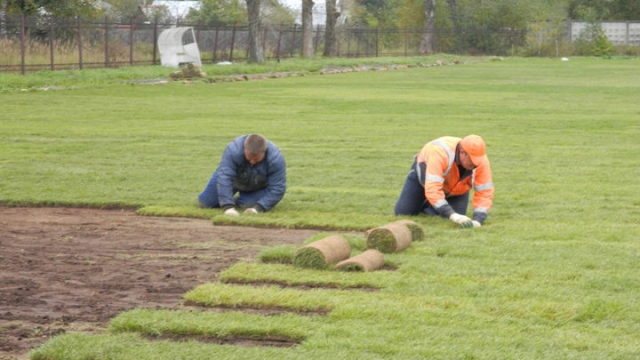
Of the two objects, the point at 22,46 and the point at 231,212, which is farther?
the point at 22,46

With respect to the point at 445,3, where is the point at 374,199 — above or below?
below

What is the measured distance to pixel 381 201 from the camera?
1241cm

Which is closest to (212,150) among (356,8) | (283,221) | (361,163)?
(361,163)

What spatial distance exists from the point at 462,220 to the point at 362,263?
2.49m

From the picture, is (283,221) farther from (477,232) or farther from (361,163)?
(361,163)

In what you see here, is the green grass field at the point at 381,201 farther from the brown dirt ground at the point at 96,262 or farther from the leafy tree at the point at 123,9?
the leafy tree at the point at 123,9

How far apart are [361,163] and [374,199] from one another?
3.26 meters

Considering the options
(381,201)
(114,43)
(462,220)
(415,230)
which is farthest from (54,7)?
(415,230)

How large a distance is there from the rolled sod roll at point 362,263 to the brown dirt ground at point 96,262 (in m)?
0.98

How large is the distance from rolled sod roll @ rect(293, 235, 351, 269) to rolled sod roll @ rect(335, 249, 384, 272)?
0.30ft

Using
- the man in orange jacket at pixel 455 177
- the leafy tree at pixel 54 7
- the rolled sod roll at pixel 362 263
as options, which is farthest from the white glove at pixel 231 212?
the leafy tree at pixel 54 7

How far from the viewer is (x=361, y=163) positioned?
15773 mm

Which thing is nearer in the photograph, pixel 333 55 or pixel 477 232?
pixel 477 232

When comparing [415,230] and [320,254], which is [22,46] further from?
[320,254]
